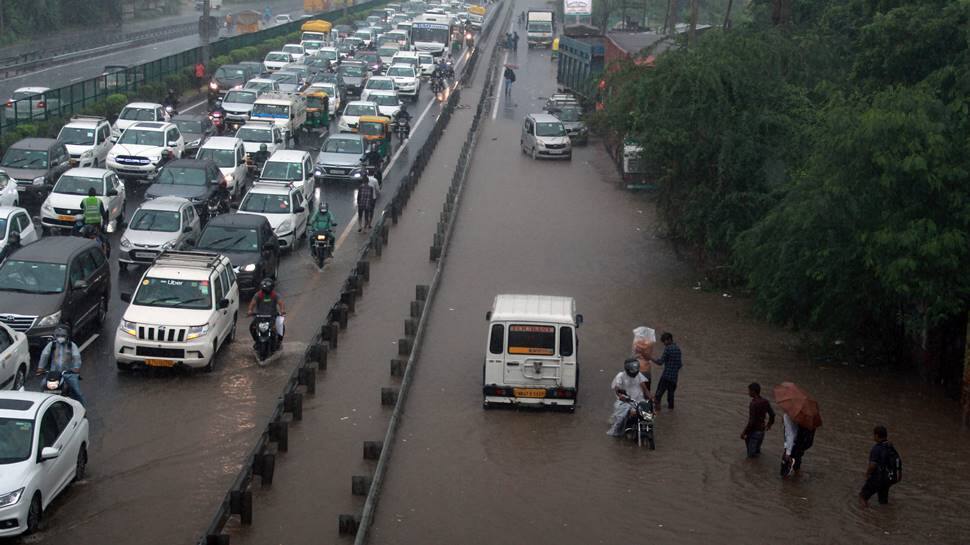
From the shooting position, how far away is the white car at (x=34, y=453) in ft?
40.6

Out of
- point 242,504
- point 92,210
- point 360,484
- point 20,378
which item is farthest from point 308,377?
point 92,210

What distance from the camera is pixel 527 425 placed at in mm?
16984

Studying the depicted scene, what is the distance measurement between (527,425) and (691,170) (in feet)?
40.3

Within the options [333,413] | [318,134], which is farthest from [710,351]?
[318,134]

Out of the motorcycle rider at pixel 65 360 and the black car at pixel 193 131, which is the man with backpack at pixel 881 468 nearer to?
the motorcycle rider at pixel 65 360

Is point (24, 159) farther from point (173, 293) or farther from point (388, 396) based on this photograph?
point (388, 396)

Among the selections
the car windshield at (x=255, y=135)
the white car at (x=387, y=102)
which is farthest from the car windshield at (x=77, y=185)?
the white car at (x=387, y=102)

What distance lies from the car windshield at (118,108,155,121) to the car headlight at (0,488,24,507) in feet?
93.6

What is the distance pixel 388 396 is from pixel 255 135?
2204cm

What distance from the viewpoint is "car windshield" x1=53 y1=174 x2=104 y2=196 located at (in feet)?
90.8

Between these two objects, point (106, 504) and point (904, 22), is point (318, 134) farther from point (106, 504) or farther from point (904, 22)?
point (106, 504)

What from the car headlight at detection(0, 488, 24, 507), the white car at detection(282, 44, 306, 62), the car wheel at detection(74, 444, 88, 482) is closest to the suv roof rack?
the car wheel at detection(74, 444, 88, 482)

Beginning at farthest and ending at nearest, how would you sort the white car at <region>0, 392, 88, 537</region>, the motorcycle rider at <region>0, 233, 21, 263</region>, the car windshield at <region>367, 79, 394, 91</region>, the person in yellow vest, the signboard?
the signboard, the car windshield at <region>367, 79, 394, 91</region>, the person in yellow vest, the motorcycle rider at <region>0, 233, 21, 263</region>, the white car at <region>0, 392, 88, 537</region>

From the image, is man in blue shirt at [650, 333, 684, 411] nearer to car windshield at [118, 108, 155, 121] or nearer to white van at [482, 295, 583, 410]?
white van at [482, 295, 583, 410]
